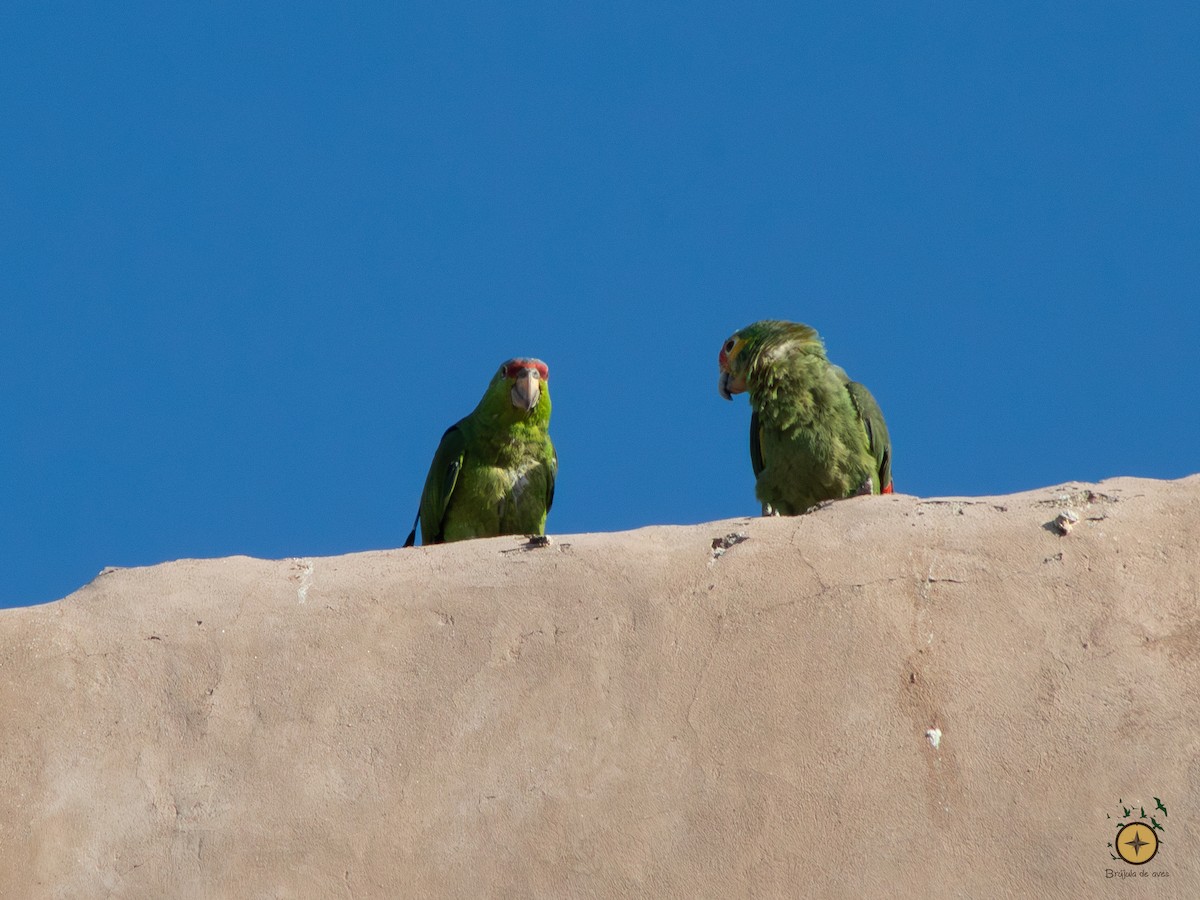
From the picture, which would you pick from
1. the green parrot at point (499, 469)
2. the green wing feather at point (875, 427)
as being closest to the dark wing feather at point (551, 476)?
the green parrot at point (499, 469)

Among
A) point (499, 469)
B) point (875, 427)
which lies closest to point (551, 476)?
point (499, 469)

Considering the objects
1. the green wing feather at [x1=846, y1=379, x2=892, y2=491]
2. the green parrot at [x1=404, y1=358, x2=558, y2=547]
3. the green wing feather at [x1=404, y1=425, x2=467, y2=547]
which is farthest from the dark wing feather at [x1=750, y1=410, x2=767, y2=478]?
the green wing feather at [x1=404, y1=425, x2=467, y2=547]

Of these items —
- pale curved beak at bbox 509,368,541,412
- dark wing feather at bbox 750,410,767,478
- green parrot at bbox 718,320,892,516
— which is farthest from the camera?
pale curved beak at bbox 509,368,541,412

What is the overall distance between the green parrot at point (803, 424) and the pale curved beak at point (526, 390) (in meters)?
1.25

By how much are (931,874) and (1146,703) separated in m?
1.06

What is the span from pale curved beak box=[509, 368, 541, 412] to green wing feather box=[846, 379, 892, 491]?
194 cm

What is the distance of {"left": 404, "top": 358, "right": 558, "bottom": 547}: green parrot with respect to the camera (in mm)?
8859

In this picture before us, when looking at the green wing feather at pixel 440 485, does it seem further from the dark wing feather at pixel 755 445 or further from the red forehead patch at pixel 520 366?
the dark wing feather at pixel 755 445

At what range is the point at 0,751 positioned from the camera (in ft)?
17.7

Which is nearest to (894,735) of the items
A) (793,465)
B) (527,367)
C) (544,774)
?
(544,774)

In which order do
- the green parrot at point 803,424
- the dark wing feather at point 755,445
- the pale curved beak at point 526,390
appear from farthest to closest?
the pale curved beak at point 526,390, the dark wing feather at point 755,445, the green parrot at point 803,424

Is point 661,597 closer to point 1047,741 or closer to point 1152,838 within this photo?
point 1047,741

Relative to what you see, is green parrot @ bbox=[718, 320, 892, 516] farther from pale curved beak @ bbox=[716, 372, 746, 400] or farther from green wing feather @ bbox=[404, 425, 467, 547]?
green wing feather @ bbox=[404, 425, 467, 547]

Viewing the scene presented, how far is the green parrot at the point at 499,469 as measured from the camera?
8.86 m
